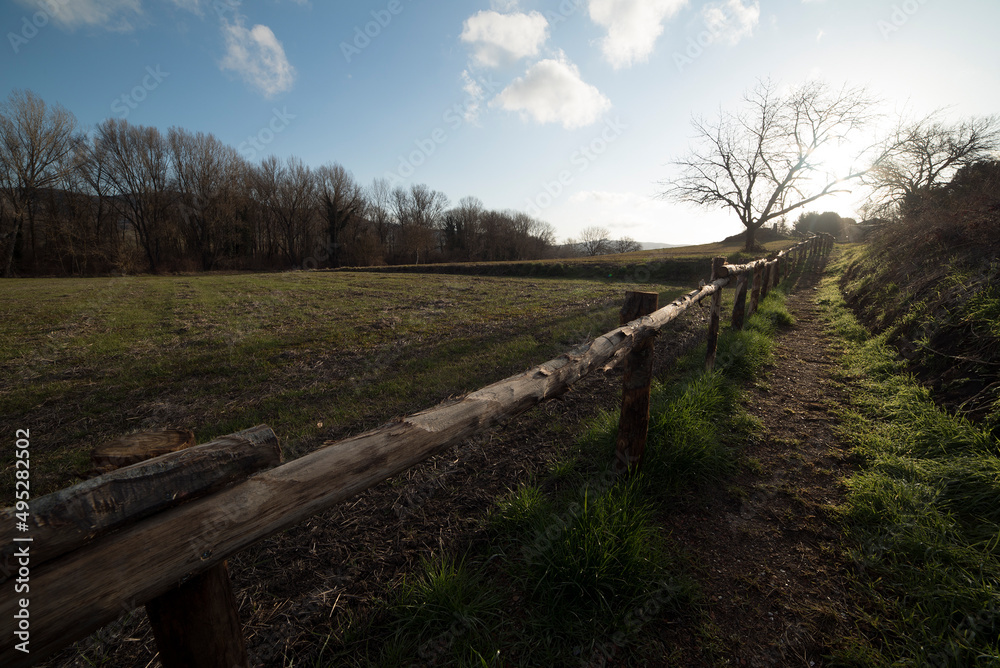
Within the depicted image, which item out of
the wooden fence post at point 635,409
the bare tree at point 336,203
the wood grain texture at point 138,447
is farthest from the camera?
the bare tree at point 336,203

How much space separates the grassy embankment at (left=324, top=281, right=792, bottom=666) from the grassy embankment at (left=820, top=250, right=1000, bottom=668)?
3.22 feet

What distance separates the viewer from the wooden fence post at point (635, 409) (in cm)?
325

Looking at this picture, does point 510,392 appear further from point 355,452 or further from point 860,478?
point 860,478

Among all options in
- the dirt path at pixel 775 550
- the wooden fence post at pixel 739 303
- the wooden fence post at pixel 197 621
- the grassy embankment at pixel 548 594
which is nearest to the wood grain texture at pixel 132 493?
the wooden fence post at pixel 197 621

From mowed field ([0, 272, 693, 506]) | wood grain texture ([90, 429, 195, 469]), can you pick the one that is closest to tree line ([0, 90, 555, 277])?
mowed field ([0, 272, 693, 506])

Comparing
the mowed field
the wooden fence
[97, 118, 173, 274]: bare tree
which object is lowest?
the mowed field

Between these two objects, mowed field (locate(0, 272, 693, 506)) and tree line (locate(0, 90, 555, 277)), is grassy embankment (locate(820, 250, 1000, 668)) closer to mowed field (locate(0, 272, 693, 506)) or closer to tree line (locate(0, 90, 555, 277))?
mowed field (locate(0, 272, 693, 506))

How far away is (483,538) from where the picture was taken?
2.84 m

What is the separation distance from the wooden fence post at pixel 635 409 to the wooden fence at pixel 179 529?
1783 mm

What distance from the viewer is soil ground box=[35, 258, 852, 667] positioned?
2110 mm

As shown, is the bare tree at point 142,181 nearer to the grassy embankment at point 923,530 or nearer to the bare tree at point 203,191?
the bare tree at point 203,191

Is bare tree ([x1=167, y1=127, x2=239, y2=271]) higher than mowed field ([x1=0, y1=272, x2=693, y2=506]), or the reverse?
bare tree ([x1=167, y1=127, x2=239, y2=271])

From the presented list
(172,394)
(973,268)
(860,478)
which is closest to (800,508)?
(860,478)

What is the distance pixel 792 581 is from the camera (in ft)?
7.90
